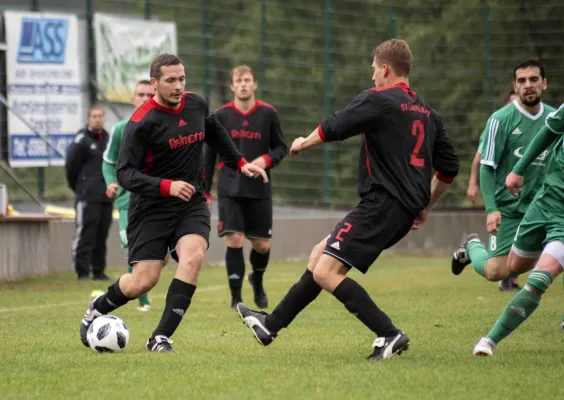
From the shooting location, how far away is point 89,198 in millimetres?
16609

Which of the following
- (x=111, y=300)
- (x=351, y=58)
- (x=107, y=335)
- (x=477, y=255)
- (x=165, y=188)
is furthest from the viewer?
(x=351, y=58)

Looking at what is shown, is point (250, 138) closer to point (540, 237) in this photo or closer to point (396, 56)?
point (396, 56)

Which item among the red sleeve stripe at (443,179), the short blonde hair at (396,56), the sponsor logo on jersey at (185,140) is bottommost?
the red sleeve stripe at (443,179)

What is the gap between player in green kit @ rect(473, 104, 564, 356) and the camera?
7715 millimetres

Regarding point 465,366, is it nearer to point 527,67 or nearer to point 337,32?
point 527,67

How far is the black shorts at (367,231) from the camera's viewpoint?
7777mm

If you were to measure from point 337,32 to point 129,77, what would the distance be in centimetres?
487

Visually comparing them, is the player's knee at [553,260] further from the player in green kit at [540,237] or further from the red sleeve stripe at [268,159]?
the red sleeve stripe at [268,159]

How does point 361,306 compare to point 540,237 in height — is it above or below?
below

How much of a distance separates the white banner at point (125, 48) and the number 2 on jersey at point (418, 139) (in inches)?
486

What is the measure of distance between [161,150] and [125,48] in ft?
39.1

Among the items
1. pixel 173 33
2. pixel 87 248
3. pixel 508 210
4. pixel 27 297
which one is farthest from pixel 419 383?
pixel 173 33

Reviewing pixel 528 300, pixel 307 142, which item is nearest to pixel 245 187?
pixel 307 142

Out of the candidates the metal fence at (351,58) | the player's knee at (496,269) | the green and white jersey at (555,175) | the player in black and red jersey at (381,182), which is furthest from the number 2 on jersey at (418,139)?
the metal fence at (351,58)
